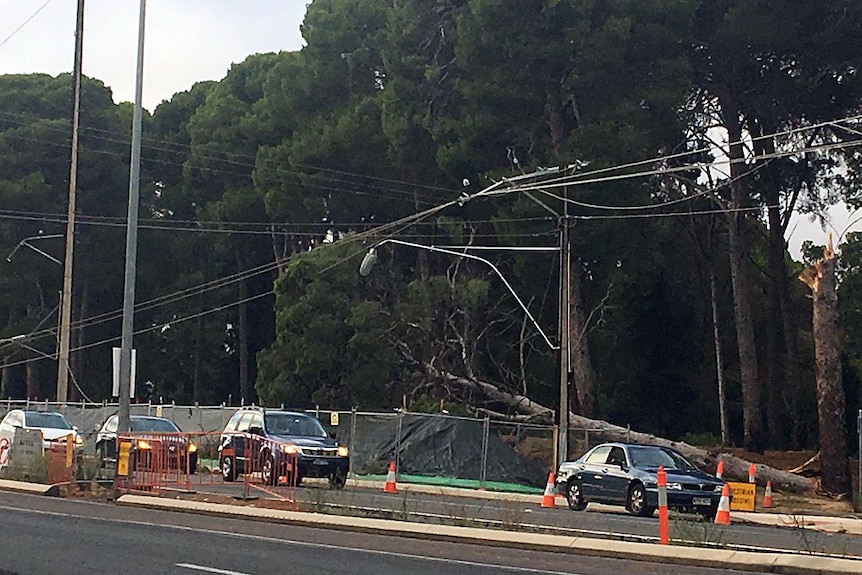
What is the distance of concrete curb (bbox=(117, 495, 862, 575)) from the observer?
1449cm

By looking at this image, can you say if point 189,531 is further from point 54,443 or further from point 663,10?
point 663,10

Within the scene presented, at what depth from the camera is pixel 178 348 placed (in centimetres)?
7075

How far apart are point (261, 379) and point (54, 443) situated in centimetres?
2620

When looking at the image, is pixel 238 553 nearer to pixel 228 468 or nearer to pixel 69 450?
pixel 69 450

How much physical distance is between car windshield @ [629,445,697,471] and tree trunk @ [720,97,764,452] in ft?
78.7

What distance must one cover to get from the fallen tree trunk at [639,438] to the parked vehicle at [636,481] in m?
9.87

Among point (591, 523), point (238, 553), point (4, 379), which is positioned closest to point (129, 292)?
point (591, 523)

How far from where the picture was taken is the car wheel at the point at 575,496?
2656 centimetres

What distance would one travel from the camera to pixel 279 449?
85.3 ft

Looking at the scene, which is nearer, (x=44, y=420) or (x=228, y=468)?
(x=228, y=468)

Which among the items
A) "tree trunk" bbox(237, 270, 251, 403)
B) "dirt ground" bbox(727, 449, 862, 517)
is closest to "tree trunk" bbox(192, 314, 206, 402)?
"tree trunk" bbox(237, 270, 251, 403)

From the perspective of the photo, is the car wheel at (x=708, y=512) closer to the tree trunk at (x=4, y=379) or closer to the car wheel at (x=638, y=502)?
the car wheel at (x=638, y=502)

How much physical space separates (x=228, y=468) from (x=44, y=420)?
7.20 meters

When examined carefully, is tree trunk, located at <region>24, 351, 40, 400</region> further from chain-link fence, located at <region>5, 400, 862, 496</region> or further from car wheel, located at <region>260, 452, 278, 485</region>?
car wheel, located at <region>260, 452, 278, 485</region>
